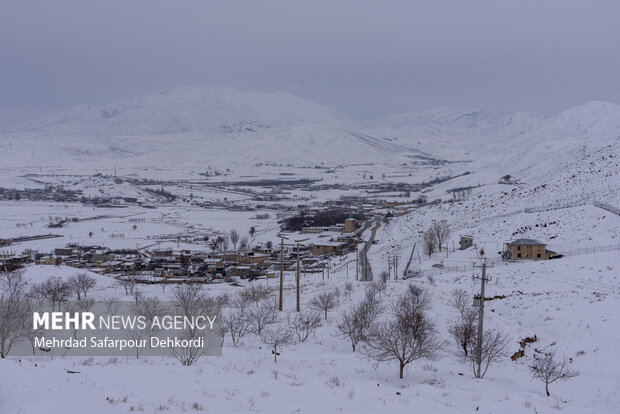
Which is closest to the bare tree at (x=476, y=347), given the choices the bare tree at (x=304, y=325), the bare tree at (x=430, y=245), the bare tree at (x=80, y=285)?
the bare tree at (x=304, y=325)

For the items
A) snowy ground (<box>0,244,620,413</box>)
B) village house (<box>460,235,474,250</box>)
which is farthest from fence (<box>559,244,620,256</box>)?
snowy ground (<box>0,244,620,413</box>)

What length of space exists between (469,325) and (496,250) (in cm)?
2409

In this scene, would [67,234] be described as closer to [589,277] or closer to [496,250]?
[496,250]

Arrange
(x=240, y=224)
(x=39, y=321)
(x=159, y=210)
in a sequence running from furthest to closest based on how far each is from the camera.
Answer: (x=159, y=210) → (x=240, y=224) → (x=39, y=321)

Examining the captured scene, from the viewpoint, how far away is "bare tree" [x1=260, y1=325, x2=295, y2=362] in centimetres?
1633

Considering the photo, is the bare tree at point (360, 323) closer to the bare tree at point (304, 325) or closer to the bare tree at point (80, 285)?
the bare tree at point (304, 325)

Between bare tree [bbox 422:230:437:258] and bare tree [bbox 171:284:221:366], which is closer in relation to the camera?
bare tree [bbox 171:284:221:366]

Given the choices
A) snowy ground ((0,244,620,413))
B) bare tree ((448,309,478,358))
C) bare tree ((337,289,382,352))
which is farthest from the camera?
bare tree ((337,289,382,352))

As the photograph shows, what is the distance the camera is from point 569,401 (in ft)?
37.6

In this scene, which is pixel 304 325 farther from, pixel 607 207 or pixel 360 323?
pixel 607 207

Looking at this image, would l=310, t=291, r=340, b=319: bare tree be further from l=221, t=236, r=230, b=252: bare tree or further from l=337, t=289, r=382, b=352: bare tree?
l=221, t=236, r=230, b=252: bare tree

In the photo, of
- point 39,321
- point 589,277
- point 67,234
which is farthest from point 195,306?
point 67,234

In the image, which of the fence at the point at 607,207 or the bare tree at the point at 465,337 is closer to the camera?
the bare tree at the point at 465,337

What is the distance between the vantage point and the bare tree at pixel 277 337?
16328 millimetres
